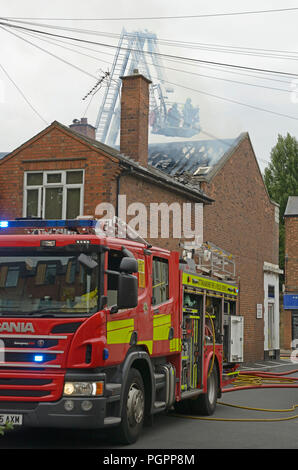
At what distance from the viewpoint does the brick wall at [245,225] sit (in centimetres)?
2670

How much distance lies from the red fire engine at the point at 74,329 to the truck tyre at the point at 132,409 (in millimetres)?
13

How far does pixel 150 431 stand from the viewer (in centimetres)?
1037

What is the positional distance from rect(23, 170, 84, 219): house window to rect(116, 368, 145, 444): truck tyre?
9589 mm

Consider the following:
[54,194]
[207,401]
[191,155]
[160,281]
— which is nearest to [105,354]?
[160,281]

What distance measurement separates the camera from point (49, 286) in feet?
27.2

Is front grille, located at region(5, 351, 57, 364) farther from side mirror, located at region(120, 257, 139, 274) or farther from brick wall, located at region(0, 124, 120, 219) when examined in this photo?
brick wall, located at region(0, 124, 120, 219)

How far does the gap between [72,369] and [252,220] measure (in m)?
24.4

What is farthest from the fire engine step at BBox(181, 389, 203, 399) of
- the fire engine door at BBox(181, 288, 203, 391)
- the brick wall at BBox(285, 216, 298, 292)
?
the brick wall at BBox(285, 216, 298, 292)

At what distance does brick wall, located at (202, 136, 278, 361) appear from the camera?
87.6 ft

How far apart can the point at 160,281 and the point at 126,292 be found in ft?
6.87

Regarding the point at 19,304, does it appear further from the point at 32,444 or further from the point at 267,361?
the point at 267,361

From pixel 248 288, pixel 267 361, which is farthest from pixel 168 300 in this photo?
pixel 267 361

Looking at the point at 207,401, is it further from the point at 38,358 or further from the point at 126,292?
the point at 38,358

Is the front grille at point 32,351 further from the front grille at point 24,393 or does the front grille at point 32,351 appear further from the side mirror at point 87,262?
the side mirror at point 87,262
